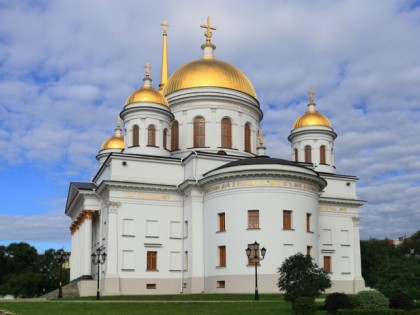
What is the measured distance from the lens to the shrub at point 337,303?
21495mm

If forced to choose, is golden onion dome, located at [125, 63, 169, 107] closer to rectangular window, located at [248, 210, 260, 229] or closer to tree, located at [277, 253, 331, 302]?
rectangular window, located at [248, 210, 260, 229]

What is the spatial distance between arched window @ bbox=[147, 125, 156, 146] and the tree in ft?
68.9

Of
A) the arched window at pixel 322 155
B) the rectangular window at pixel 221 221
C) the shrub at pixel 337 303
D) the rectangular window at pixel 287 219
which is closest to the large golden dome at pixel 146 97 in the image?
the rectangular window at pixel 221 221

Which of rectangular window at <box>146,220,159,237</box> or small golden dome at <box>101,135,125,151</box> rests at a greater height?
small golden dome at <box>101,135,125,151</box>

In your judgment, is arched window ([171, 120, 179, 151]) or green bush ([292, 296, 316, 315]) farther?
arched window ([171, 120, 179, 151])

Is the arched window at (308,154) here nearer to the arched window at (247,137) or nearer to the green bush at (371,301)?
the arched window at (247,137)

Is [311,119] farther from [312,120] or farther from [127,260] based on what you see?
[127,260]

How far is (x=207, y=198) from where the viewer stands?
134ft

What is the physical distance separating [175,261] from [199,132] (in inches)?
445

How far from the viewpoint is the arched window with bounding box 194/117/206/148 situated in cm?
4756

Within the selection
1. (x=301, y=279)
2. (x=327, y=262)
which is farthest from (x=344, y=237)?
(x=301, y=279)

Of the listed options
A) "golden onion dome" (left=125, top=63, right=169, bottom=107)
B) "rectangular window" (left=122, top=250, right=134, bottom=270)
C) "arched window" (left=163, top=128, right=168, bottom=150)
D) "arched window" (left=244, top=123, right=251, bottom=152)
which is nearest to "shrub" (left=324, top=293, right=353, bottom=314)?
"rectangular window" (left=122, top=250, right=134, bottom=270)

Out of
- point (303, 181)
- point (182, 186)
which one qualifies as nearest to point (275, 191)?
point (303, 181)

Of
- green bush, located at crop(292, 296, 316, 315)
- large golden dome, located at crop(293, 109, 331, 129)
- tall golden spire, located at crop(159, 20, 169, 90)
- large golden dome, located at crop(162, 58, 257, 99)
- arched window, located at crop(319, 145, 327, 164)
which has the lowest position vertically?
green bush, located at crop(292, 296, 316, 315)
